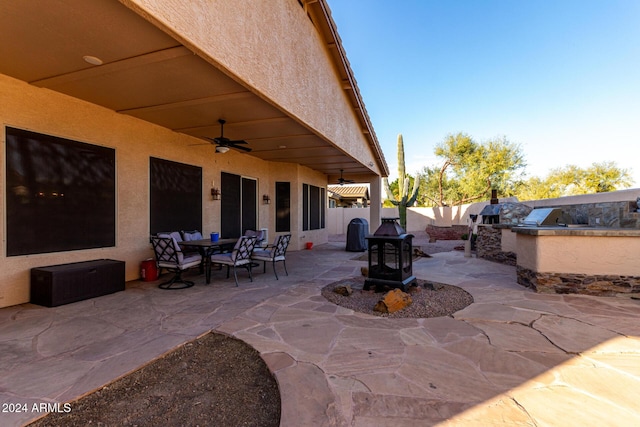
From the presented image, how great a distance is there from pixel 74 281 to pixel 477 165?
2182 cm

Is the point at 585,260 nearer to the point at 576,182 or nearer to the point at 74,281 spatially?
the point at 74,281

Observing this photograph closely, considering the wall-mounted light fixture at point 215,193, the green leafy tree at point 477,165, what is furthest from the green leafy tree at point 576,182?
the wall-mounted light fixture at point 215,193

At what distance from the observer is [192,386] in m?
2.21

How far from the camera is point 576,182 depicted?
19438 millimetres

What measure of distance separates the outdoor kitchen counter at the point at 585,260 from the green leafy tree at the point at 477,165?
16834mm

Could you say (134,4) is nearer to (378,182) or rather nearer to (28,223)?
(28,223)

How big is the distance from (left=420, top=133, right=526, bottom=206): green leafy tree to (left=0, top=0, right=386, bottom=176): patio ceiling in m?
16.8

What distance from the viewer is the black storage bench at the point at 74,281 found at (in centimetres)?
393

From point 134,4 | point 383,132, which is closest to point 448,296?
point 134,4

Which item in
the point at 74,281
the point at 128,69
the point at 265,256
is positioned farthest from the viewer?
the point at 265,256

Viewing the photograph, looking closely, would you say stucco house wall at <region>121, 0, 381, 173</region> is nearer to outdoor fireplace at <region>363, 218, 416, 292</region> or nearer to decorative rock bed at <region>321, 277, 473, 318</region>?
outdoor fireplace at <region>363, 218, 416, 292</region>

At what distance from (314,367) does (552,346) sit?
2246 millimetres

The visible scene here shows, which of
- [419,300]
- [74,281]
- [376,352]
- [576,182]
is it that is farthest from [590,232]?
[576,182]

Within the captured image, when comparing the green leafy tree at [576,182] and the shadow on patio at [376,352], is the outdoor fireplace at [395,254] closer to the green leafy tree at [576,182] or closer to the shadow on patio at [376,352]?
the shadow on patio at [376,352]
